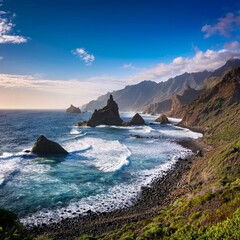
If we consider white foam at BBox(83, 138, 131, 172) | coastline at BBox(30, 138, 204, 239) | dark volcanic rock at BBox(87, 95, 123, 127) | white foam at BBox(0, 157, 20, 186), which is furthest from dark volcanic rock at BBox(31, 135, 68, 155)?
dark volcanic rock at BBox(87, 95, 123, 127)

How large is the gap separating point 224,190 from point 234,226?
5.27 m

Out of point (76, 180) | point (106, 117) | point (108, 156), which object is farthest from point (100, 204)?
point (106, 117)

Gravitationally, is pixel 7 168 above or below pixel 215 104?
below

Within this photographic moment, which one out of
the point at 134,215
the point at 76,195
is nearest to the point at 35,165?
the point at 76,195

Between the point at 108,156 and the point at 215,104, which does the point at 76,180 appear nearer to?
the point at 108,156

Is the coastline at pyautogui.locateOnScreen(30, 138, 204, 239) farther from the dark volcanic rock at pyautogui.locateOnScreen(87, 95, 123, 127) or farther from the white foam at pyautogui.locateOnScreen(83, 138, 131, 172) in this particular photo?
the dark volcanic rock at pyautogui.locateOnScreen(87, 95, 123, 127)

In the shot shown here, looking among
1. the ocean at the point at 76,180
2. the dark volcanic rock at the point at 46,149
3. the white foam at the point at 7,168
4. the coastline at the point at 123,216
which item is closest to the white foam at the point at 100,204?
the ocean at the point at 76,180

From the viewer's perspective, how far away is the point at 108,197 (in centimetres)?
3108

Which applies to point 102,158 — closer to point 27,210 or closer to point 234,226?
point 27,210

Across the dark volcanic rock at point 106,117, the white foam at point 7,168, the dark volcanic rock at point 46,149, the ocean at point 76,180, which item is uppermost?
the dark volcanic rock at point 106,117

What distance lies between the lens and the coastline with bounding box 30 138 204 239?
75.4ft

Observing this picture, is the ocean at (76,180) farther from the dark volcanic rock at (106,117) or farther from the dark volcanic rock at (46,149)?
the dark volcanic rock at (106,117)

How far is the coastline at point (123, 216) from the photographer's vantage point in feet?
75.4

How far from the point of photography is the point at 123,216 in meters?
25.8
